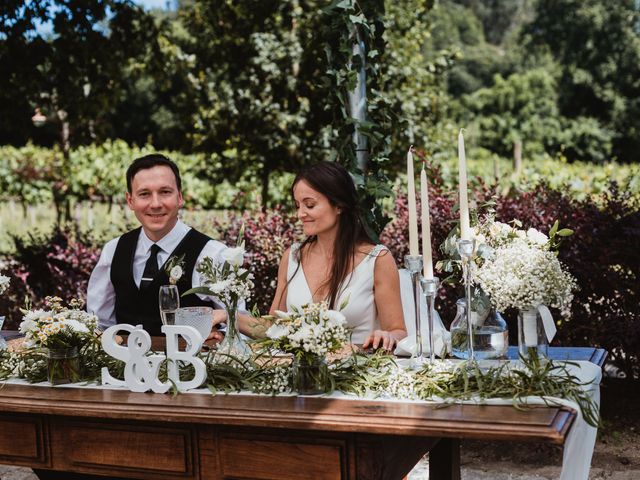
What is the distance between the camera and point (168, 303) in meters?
2.48

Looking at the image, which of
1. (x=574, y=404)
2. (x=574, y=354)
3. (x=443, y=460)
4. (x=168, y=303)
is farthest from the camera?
(x=443, y=460)

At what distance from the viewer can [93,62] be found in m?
7.24

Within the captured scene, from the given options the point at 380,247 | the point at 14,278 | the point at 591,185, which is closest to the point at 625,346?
the point at 380,247

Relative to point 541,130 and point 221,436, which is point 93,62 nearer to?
point 221,436

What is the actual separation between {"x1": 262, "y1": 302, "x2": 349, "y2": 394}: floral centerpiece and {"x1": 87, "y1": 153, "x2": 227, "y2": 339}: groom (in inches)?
48.0

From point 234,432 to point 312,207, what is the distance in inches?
49.1

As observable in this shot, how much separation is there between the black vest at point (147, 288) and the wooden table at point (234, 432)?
0.98 meters

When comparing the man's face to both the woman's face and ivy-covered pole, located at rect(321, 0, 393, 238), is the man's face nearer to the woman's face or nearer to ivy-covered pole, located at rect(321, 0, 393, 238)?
the woman's face

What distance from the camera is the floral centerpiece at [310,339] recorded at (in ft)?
7.07

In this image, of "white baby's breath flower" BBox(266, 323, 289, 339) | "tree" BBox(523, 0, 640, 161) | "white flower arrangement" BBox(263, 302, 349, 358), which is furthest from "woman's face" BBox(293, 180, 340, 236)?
"tree" BBox(523, 0, 640, 161)

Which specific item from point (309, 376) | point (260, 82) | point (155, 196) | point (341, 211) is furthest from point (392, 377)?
point (260, 82)

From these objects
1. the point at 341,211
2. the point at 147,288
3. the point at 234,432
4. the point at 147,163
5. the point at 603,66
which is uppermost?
the point at 603,66

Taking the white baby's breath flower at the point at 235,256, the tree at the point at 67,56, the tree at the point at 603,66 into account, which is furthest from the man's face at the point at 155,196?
the tree at the point at 603,66

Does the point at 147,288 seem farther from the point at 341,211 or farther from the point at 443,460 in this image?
the point at 443,460
